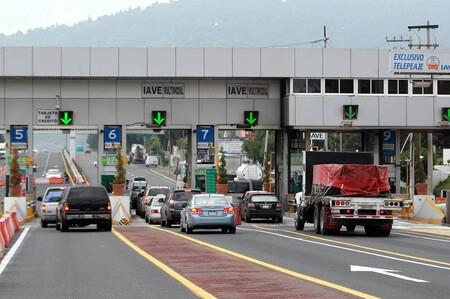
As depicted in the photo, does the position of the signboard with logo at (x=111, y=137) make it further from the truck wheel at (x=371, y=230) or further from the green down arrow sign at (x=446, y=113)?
the truck wheel at (x=371, y=230)

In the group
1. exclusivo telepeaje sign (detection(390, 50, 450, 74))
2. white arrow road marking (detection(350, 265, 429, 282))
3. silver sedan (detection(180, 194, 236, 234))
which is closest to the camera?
white arrow road marking (detection(350, 265, 429, 282))

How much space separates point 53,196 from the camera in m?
44.5

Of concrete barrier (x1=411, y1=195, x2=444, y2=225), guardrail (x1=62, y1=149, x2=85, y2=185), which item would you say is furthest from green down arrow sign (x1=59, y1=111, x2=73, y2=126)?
guardrail (x1=62, y1=149, x2=85, y2=185)

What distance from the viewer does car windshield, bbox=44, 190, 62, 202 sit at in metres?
44.1

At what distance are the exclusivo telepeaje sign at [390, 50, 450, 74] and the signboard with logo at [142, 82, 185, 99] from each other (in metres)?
13.3

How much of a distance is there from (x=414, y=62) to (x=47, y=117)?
2127 cm

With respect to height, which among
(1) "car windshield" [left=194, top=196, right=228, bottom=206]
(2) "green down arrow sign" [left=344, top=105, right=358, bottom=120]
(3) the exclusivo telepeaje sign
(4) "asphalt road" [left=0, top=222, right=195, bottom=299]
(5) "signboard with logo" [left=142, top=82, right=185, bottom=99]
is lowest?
(4) "asphalt road" [left=0, top=222, right=195, bottom=299]

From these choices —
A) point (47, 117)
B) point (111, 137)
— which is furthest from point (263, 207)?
point (47, 117)

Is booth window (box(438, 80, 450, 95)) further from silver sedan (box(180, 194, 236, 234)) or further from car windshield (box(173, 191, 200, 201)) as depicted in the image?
silver sedan (box(180, 194, 236, 234))

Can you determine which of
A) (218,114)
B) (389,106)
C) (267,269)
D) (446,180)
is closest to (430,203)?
(389,106)

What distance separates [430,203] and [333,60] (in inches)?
548

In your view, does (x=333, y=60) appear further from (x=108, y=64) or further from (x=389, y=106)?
(x=108, y=64)

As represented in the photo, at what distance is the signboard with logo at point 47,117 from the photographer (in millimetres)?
57969

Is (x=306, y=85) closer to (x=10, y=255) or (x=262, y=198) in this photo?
(x=262, y=198)
